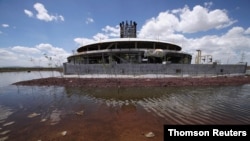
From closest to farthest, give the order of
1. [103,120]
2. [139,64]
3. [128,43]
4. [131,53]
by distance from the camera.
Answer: [103,120], [139,64], [131,53], [128,43]

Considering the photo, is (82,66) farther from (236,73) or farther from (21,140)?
(236,73)

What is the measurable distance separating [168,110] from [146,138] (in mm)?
4658

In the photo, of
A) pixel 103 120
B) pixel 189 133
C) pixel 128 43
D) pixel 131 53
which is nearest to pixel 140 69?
pixel 131 53

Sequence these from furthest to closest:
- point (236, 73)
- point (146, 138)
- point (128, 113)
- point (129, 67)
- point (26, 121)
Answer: point (236, 73), point (129, 67), point (128, 113), point (26, 121), point (146, 138)

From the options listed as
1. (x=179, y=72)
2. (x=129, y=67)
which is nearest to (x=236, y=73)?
(x=179, y=72)

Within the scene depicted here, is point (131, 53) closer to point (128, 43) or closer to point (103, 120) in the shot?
point (128, 43)

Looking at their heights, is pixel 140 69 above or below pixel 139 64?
below

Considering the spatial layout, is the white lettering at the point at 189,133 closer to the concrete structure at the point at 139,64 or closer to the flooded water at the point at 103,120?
the flooded water at the point at 103,120

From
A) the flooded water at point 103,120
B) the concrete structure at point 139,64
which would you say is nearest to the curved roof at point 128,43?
the concrete structure at point 139,64

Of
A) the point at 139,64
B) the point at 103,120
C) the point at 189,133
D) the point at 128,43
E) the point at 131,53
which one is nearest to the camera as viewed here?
the point at 189,133

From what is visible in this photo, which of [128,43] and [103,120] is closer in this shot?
[103,120]

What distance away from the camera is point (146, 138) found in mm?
6523

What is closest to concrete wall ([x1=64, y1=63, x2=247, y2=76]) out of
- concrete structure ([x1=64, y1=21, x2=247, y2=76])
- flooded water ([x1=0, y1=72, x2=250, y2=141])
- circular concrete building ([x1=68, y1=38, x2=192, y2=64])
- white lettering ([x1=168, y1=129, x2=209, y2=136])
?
concrete structure ([x1=64, y1=21, x2=247, y2=76])

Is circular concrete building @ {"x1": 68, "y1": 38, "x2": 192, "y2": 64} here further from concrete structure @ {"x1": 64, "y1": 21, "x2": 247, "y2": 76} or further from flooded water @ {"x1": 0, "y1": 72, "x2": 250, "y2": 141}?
flooded water @ {"x1": 0, "y1": 72, "x2": 250, "y2": 141}
